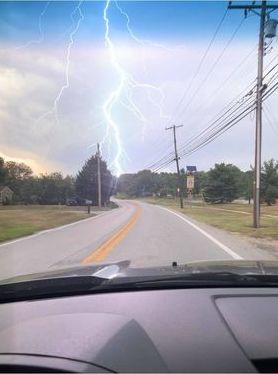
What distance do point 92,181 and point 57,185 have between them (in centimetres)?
2699

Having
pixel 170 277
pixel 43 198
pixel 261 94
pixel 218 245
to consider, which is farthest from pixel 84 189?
pixel 170 277

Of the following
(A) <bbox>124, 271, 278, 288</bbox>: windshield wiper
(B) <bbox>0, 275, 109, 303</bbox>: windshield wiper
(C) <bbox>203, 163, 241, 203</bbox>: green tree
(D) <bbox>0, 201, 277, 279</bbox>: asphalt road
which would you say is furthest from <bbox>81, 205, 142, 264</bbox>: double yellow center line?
(C) <bbox>203, 163, 241, 203</bbox>: green tree

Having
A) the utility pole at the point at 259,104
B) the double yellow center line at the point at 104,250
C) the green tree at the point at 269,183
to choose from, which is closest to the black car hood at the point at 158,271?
the double yellow center line at the point at 104,250

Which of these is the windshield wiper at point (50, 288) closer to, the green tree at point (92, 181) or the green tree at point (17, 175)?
the green tree at point (92, 181)

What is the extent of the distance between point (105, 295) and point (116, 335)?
63 centimetres

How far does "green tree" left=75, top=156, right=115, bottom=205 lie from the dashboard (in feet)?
304

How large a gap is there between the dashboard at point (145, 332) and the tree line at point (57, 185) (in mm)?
88929

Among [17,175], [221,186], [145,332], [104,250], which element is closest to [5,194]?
[17,175]

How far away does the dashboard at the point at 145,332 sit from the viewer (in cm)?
259

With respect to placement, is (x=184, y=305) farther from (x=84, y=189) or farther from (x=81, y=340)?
(x=84, y=189)

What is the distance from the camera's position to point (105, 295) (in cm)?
340

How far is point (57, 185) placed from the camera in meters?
123

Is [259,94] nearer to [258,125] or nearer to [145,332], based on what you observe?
[258,125]

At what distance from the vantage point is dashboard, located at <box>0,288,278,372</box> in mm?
2594
